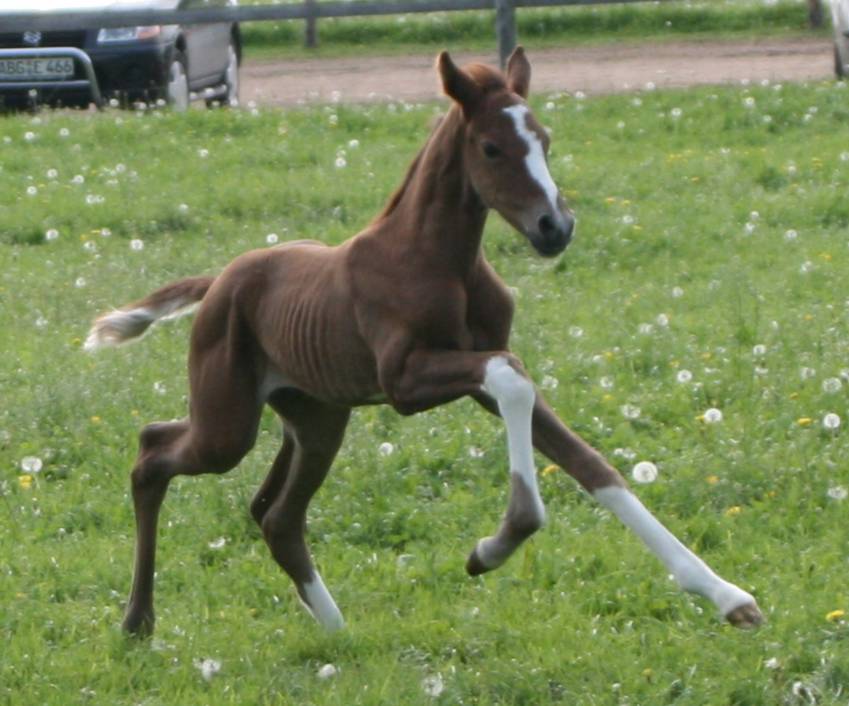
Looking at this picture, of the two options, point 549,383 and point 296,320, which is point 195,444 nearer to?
point 296,320

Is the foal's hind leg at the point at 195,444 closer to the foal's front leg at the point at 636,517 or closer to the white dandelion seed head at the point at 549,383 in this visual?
the foal's front leg at the point at 636,517

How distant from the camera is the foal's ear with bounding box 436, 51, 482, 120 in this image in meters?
4.73

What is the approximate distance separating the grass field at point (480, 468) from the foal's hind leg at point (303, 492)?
0.12m

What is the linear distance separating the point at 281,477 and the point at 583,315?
3259 millimetres

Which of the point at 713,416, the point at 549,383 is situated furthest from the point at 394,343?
the point at 549,383

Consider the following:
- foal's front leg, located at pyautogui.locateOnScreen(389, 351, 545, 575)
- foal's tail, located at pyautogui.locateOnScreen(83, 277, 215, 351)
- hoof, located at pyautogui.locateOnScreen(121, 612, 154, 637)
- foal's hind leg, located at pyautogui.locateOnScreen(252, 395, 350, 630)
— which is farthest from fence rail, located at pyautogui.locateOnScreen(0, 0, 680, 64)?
foal's front leg, located at pyautogui.locateOnScreen(389, 351, 545, 575)

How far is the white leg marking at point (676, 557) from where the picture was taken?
4.50 meters

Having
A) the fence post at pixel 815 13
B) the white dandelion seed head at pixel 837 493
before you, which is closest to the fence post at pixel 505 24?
the white dandelion seed head at pixel 837 493

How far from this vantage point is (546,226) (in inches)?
181

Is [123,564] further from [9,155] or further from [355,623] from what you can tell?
[9,155]

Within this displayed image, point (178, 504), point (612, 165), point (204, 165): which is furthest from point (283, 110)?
point (178, 504)

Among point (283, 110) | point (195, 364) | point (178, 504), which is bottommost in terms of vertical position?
point (283, 110)

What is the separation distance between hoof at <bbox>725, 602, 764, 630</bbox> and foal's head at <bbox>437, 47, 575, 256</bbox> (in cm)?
99

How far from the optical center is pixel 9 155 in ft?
41.9
